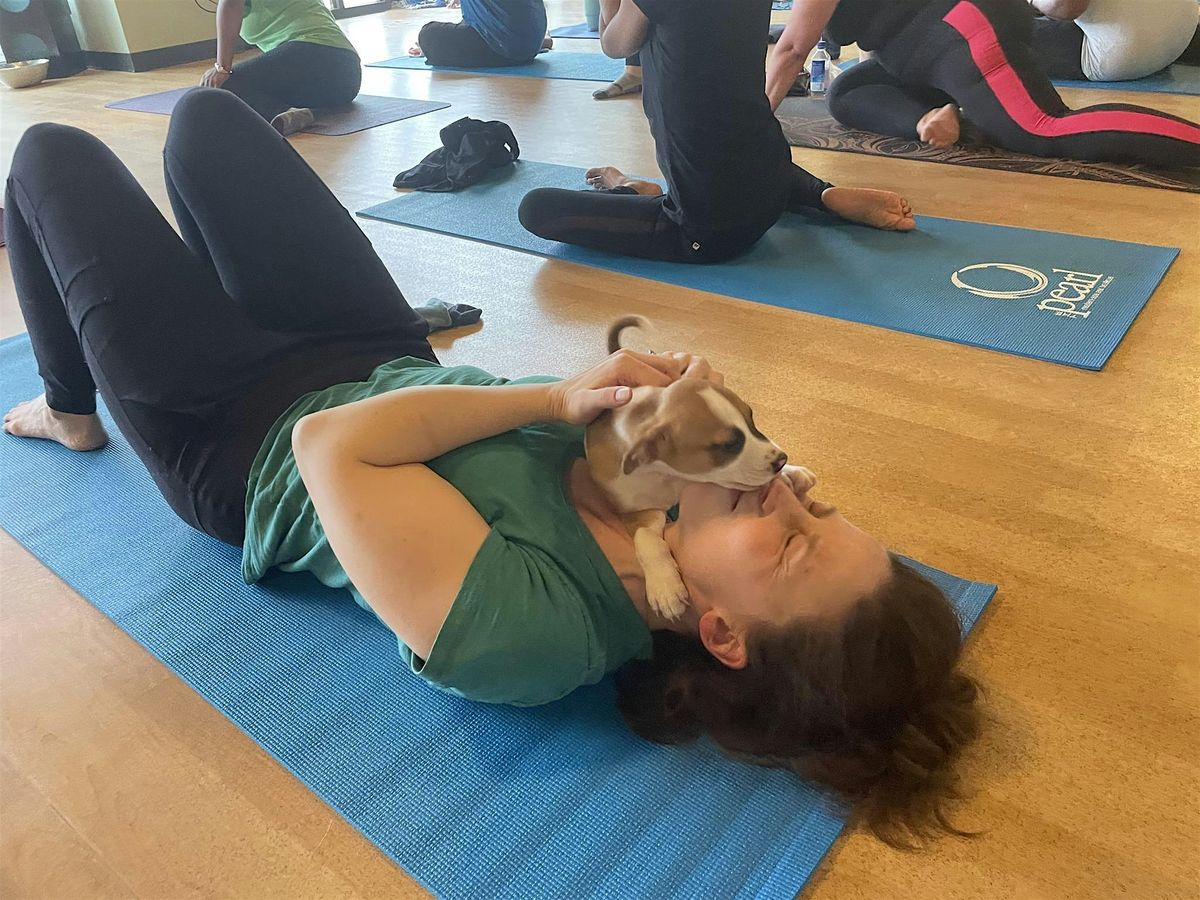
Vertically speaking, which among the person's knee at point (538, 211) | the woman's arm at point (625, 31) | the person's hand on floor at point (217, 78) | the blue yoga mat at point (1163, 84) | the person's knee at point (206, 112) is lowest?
the blue yoga mat at point (1163, 84)

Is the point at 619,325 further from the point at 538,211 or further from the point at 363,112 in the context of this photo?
the point at 363,112

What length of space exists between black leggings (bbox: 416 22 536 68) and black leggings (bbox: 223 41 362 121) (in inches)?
38.6

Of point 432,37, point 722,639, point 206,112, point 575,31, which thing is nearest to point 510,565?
point 722,639

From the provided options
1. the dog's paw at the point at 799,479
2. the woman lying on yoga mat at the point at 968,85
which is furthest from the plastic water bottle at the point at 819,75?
the dog's paw at the point at 799,479

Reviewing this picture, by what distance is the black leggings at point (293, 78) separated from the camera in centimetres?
436

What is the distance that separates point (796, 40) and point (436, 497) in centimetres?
259

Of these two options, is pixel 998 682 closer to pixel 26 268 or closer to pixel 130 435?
pixel 130 435

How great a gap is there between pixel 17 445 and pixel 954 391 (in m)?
1.95

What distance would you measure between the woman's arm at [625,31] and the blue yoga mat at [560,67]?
240cm

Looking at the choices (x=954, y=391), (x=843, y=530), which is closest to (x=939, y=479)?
(x=954, y=391)

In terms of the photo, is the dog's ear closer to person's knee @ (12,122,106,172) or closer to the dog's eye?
the dog's eye

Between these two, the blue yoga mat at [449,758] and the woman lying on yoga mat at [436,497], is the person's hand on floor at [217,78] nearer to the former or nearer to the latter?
the woman lying on yoga mat at [436,497]

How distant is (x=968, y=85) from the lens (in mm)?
3160

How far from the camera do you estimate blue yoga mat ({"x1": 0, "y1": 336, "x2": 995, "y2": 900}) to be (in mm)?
1021
